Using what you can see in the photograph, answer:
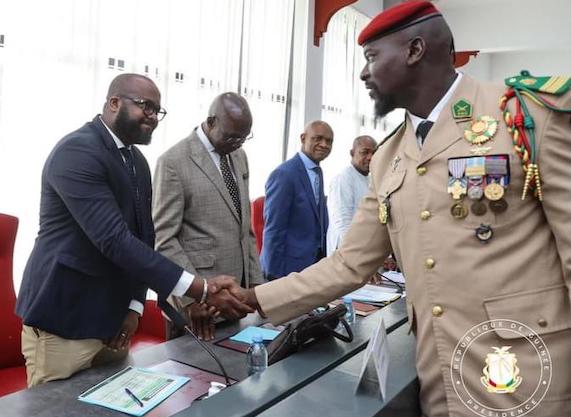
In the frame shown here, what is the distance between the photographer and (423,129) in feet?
3.73

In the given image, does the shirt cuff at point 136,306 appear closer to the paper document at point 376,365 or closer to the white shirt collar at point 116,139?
the white shirt collar at point 116,139

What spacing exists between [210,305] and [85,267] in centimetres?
42

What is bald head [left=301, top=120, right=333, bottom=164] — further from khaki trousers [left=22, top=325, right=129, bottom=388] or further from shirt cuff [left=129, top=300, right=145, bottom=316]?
khaki trousers [left=22, top=325, right=129, bottom=388]

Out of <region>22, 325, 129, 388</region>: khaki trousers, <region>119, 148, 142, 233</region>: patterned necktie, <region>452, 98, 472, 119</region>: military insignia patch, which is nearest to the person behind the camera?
<region>452, 98, 472, 119</region>: military insignia patch

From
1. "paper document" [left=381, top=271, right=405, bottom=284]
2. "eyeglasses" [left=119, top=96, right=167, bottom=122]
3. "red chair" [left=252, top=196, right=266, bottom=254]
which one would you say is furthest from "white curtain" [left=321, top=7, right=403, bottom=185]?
"eyeglasses" [left=119, top=96, right=167, bottom=122]

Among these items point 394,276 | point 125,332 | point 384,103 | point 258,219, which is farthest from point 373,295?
point 258,219

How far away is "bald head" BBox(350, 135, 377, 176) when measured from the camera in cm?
345

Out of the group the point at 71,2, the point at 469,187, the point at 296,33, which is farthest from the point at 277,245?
the point at 296,33

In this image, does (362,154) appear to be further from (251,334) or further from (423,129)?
(423,129)

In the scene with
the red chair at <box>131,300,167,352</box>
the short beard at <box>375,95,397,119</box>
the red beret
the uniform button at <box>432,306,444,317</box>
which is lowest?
the red chair at <box>131,300,167,352</box>

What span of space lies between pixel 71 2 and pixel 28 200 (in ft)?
3.48

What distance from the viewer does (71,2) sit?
8.67ft

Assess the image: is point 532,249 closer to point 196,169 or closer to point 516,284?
point 516,284

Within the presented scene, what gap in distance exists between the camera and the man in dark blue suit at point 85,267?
1.46m
